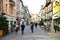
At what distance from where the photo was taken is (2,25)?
34.2 m

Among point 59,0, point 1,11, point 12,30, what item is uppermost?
point 59,0

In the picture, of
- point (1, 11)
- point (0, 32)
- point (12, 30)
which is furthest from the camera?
point (12, 30)

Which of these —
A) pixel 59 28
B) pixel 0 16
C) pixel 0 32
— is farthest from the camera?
pixel 59 28

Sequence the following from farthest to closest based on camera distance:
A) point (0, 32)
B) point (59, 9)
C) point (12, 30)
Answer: point (59, 9)
point (12, 30)
point (0, 32)

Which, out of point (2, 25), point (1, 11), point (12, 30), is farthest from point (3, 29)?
point (12, 30)

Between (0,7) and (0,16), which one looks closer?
(0,16)

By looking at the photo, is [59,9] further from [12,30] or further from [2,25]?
[2,25]

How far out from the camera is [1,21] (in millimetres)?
34500

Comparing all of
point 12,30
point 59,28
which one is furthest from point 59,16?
point 12,30

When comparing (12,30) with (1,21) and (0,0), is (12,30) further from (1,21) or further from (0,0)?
(1,21)

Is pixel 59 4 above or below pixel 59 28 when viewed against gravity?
above

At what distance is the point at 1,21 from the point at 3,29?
1.47m

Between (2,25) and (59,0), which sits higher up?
(59,0)

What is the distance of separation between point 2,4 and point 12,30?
26.0ft
